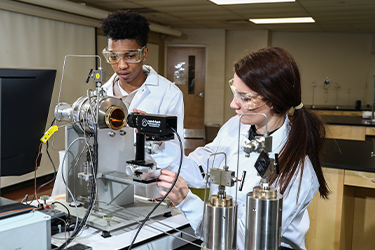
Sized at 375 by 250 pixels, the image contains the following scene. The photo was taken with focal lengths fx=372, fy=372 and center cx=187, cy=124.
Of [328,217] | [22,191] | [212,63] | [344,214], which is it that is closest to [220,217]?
[328,217]

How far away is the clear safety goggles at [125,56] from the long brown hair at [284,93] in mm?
797

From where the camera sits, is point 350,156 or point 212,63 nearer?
point 350,156

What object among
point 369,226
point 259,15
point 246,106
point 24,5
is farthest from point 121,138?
point 259,15

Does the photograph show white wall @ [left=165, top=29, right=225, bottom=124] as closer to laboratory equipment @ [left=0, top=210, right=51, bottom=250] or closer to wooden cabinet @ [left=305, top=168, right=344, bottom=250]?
wooden cabinet @ [left=305, top=168, right=344, bottom=250]

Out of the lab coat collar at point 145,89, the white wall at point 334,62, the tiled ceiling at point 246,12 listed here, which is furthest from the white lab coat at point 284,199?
the white wall at point 334,62

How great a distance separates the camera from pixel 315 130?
4.48ft

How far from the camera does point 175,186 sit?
3.78ft

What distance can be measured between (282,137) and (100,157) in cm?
68

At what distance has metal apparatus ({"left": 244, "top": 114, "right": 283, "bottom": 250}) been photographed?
0.82 metres

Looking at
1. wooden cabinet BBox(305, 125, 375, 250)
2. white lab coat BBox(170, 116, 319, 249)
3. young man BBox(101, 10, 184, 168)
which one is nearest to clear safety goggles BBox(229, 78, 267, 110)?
white lab coat BBox(170, 116, 319, 249)

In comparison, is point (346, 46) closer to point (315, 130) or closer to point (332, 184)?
point (332, 184)

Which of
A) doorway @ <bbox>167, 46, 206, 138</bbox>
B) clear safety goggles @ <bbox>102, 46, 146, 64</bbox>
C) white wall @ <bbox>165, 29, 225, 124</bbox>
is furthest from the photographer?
doorway @ <bbox>167, 46, 206, 138</bbox>

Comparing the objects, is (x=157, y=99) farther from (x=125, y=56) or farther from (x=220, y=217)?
(x=220, y=217)

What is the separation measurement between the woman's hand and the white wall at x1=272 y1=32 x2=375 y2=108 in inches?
311
